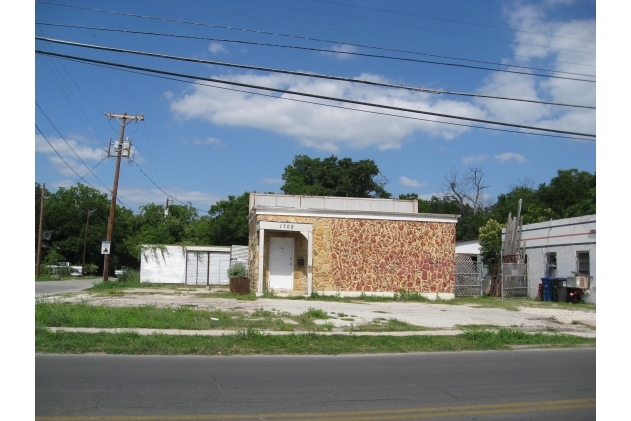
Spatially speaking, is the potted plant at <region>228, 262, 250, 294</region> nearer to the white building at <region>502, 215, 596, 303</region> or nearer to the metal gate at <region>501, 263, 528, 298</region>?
the metal gate at <region>501, 263, 528, 298</region>

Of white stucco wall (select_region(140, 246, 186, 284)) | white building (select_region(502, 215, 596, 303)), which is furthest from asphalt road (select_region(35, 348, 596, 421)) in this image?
white stucco wall (select_region(140, 246, 186, 284))

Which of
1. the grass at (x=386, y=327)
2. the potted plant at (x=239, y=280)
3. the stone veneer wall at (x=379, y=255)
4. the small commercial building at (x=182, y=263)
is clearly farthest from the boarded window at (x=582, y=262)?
the small commercial building at (x=182, y=263)

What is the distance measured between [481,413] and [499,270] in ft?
85.9

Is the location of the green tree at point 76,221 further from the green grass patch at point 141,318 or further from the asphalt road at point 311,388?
the asphalt road at point 311,388

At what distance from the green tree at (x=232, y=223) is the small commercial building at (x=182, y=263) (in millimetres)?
13714

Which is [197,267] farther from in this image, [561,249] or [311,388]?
[311,388]

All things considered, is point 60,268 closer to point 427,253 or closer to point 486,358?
point 427,253

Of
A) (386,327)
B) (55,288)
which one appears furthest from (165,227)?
(386,327)

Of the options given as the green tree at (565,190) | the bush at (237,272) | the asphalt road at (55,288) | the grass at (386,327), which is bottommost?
the asphalt road at (55,288)

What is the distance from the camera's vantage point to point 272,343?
42.2 ft

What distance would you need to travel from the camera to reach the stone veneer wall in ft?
85.5

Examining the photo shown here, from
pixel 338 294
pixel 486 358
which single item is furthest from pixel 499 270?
pixel 486 358

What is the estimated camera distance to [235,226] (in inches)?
2112

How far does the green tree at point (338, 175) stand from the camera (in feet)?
219
